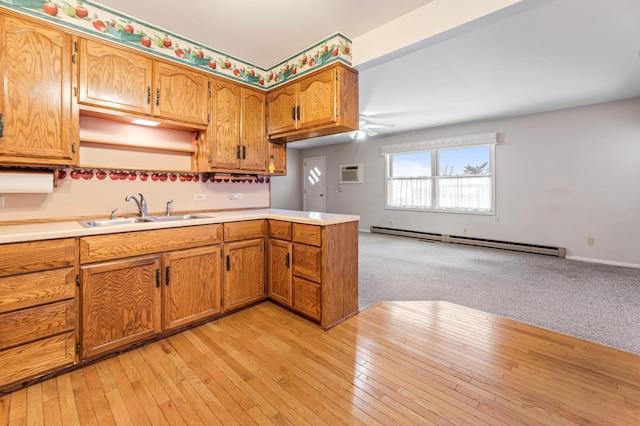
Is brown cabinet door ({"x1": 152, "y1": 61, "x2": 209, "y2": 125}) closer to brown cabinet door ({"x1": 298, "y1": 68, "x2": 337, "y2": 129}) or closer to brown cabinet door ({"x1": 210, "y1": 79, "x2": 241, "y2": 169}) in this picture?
brown cabinet door ({"x1": 210, "y1": 79, "x2": 241, "y2": 169})

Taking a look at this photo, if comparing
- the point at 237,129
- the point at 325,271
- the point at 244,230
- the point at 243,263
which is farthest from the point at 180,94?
the point at 325,271

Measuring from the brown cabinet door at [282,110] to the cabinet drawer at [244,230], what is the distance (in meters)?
1.01

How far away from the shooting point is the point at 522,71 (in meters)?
3.26

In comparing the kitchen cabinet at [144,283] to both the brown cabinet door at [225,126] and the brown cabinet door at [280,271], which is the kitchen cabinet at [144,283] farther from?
the brown cabinet door at [225,126]

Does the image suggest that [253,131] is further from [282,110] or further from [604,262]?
[604,262]

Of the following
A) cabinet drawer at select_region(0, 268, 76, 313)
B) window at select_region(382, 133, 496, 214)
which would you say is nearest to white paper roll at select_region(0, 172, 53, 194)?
cabinet drawer at select_region(0, 268, 76, 313)

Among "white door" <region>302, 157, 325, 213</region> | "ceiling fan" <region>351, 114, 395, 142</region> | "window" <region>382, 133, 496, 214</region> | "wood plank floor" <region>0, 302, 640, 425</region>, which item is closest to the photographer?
"wood plank floor" <region>0, 302, 640, 425</region>

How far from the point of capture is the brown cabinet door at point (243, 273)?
247 cm

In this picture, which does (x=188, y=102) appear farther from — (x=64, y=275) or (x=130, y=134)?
(x=64, y=275)

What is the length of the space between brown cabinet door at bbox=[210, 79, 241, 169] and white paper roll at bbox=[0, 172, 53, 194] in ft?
3.80

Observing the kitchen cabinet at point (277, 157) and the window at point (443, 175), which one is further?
the window at point (443, 175)

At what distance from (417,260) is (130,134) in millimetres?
4050

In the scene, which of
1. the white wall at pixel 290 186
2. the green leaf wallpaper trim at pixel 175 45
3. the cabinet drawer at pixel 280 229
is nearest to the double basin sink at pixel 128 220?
the cabinet drawer at pixel 280 229

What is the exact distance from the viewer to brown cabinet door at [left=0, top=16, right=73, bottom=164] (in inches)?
68.1
